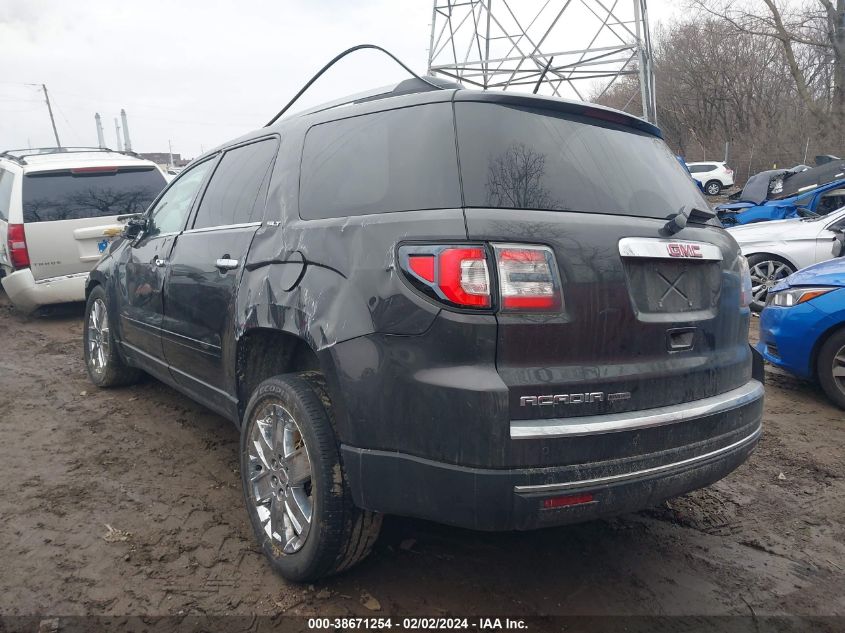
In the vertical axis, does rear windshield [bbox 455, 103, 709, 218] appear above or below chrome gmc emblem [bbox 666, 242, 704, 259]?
above

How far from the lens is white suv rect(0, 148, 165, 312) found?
285 inches

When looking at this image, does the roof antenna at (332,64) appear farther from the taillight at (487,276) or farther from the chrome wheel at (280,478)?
the chrome wheel at (280,478)

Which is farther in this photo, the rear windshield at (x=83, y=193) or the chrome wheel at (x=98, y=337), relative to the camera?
the rear windshield at (x=83, y=193)

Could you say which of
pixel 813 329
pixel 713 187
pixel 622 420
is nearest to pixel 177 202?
pixel 622 420

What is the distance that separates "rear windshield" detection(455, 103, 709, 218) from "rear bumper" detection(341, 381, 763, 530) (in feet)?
2.52

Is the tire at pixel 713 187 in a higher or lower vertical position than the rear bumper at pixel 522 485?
higher

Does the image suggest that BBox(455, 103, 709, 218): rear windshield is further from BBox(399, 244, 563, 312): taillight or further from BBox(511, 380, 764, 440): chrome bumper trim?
BBox(511, 380, 764, 440): chrome bumper trim

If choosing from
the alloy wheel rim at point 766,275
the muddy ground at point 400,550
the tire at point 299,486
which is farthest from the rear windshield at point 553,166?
the alloy wheel rim at point 766,275

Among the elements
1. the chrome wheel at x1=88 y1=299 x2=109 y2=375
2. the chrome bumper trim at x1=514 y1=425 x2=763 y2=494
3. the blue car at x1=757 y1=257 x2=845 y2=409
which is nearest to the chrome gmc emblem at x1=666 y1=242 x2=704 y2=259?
→ the chrome bumper trim at x1=514 y1=425 x2=763 y2=494

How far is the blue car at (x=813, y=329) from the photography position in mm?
4781

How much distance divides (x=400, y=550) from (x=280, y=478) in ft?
2.01

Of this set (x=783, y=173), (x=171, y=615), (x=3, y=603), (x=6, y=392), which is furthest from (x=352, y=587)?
(x=783, y=173)

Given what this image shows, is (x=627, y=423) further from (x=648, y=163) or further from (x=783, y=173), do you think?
(x=783, y=173)

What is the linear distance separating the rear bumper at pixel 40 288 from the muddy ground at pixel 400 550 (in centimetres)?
362
